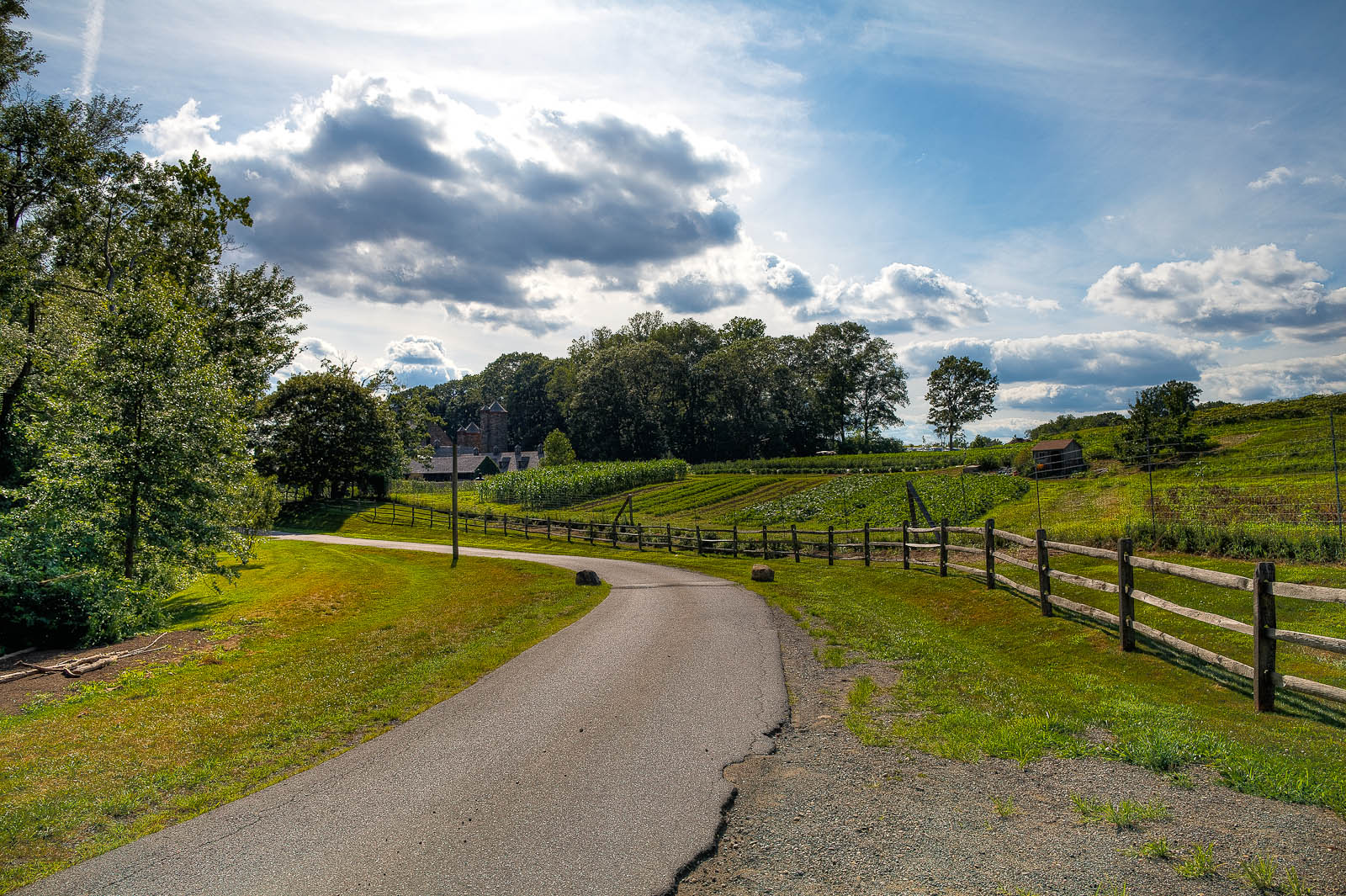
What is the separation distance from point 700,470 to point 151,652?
67.9 metres

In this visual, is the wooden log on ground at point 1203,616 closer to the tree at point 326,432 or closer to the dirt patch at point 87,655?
the dirt patch at point 87,655

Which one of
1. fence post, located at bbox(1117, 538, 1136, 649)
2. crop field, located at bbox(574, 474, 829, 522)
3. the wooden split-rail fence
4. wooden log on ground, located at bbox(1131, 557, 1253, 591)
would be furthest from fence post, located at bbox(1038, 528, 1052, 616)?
crop field, located at bbox(574, 474, 829, 522)

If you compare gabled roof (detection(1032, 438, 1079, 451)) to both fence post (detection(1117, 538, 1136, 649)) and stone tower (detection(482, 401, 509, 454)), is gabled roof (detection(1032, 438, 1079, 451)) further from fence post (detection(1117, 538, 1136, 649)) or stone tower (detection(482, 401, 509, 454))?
stone tower (detection(482, 401, 509, 454))

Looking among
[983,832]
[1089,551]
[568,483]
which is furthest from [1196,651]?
[568,483]

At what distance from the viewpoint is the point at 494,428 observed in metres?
126

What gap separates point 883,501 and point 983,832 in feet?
114

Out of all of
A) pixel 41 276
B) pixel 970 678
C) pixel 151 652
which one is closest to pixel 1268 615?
pixel 970 678

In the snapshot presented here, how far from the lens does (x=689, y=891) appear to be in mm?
4383

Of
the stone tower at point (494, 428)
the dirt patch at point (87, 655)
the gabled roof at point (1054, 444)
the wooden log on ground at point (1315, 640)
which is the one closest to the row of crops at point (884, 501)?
the gabled roof at point (1054, 444)

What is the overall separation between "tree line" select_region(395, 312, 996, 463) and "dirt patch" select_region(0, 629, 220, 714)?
77.4 metres

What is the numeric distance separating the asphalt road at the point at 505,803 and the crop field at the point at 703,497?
35.7m

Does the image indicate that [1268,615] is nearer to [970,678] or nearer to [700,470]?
[970,678]

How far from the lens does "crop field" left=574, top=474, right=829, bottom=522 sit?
48.5 metres

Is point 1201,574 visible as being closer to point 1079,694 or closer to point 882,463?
point 1079,694
